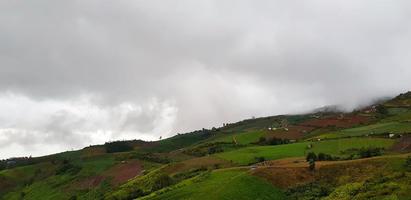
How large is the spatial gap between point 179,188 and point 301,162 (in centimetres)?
3205

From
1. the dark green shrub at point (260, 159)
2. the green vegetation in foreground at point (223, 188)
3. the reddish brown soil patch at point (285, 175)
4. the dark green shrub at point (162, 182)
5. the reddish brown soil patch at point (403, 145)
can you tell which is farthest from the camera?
the dark green shrub at point (260, 159)

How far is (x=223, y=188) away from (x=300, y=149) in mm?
62972

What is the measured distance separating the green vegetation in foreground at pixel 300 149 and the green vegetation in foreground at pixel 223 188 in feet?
112

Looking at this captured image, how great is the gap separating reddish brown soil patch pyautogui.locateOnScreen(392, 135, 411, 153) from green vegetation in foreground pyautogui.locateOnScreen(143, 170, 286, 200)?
44.6 meters

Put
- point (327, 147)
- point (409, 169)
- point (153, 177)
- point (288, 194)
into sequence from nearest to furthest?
point (409, 169) → point (288, 194) → point (153, 177) → point (327, 147)

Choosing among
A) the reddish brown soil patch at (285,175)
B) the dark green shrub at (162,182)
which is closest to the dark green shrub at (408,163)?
the reddish brown soil patch at (285,175)

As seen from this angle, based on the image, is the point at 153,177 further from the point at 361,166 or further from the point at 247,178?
the point at 361,166

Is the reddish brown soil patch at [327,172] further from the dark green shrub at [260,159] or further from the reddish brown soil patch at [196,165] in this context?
the reddish brown soil patch at [196,165]

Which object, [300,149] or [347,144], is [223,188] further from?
[347,144]

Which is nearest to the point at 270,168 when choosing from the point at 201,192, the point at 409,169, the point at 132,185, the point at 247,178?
the point at 247,178

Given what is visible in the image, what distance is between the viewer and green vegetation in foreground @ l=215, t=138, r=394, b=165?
528 feet

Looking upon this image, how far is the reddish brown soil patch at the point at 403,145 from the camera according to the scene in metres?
141

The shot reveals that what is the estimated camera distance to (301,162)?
135000mm

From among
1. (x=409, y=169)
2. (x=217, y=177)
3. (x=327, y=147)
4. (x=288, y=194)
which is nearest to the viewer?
(x=409, y=169)
